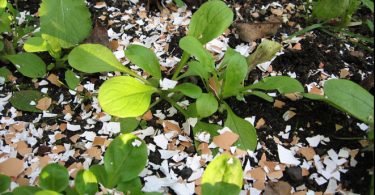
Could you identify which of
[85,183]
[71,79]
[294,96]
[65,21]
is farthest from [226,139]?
[65,21]

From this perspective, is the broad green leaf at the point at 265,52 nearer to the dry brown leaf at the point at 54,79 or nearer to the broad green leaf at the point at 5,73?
the dry brown leaf at the point at 54,79

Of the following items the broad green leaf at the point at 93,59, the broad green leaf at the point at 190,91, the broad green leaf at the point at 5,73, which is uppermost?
the broad green leaf at the point at 93,59

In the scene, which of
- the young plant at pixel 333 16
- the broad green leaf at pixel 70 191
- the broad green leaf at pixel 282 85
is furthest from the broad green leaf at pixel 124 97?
the young plant at pixel 333 16

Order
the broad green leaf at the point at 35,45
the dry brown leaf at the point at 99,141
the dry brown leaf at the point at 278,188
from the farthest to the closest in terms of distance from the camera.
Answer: the broad green leaf at the point at 35,45, the dry brown leaf at the point at 99,141, the dry brown leaf at the point at 278,188

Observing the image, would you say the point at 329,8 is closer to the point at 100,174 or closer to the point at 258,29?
the point at 258,29

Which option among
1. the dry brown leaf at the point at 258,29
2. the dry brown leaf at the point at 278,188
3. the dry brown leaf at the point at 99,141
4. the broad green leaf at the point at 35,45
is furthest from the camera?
the dry brown leaf at the point at 258,29

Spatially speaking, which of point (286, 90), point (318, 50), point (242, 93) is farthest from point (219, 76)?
point (318, 50)

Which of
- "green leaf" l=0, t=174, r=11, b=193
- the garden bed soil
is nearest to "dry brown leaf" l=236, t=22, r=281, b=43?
the garden bed soil
